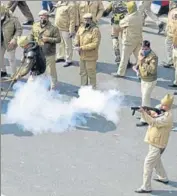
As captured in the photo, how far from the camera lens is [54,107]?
14.7 m

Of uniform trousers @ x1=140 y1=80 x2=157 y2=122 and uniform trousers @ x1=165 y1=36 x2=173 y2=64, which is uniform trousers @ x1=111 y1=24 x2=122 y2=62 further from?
uniform trousers @ x1=140 y1=80 x2=157 y2=122

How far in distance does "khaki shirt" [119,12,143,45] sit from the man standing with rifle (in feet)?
12.6

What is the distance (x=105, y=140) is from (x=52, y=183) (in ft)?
5.80

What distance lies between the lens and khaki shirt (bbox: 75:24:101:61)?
14586 millimetres

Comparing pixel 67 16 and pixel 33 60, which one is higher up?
pixel 67 16

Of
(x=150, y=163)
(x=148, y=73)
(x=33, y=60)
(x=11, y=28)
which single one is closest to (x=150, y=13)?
(x=11, y=28)

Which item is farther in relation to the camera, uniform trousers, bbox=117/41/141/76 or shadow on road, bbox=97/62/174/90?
shadow on road, bbox=97/62/174/90

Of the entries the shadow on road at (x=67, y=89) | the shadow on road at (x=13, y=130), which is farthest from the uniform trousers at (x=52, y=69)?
the shadow on road at (x=13, y=130)

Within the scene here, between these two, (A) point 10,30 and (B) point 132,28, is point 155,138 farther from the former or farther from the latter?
(A) point 10,30

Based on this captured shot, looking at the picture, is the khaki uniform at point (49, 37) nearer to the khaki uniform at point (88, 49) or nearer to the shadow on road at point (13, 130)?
the khaki uniform at point (88, 49)

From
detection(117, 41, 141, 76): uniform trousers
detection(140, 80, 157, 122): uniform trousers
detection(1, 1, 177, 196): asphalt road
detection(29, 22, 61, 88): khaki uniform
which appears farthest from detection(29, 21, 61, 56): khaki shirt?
detection(140, 80, 157, 122): uniform trousers

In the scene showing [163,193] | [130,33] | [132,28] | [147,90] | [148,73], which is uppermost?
[132,28]

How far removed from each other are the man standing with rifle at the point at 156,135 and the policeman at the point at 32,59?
310 centimetres

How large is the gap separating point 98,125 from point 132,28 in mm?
2420
